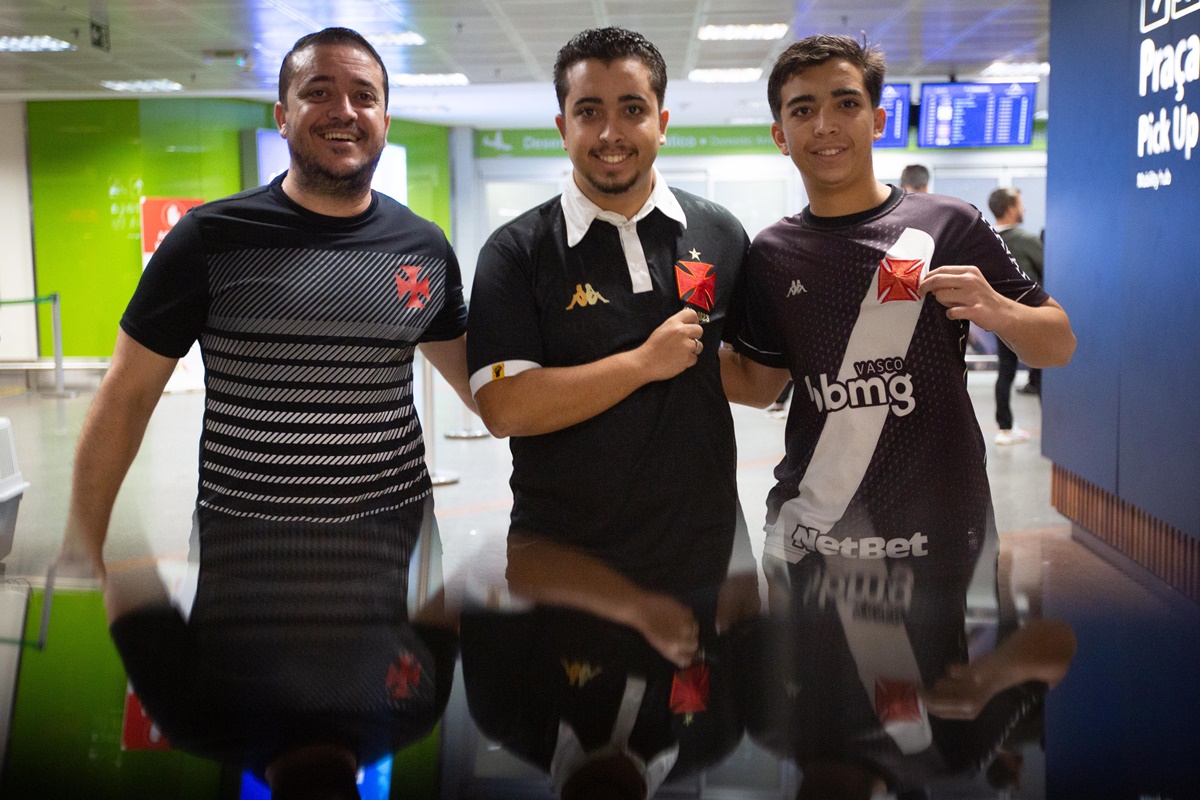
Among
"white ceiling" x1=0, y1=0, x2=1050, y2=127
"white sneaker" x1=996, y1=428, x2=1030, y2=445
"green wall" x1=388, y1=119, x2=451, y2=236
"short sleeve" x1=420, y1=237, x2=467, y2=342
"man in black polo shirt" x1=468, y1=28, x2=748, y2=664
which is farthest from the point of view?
"green wall" x1=388, y1=119, x2=451, y2=236

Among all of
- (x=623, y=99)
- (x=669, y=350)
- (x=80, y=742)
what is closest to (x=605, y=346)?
(x=669, y=350)

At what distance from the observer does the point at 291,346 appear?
5.47ft

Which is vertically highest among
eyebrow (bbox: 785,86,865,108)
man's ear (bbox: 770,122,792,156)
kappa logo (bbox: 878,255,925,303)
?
eyebrow (bbox: 785,86,865,108)

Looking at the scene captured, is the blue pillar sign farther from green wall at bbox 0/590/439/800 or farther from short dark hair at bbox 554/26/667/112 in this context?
green wall at bbox 0/590/439/800

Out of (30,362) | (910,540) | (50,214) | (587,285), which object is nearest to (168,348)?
(587,285)

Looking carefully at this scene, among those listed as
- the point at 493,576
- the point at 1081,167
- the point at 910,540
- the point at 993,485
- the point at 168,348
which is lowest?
the point at 993,485

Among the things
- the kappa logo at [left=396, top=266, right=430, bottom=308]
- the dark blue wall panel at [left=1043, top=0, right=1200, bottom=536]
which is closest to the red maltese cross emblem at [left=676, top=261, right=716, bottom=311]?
the kappa logo at [left=396, top=266, right=430, bottom=308]

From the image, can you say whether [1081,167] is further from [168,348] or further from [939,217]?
[168,348]

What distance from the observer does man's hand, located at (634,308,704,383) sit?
1442 mm

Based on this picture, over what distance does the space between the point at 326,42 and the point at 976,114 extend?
351 inches

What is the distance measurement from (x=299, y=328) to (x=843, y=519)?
36.8 inches

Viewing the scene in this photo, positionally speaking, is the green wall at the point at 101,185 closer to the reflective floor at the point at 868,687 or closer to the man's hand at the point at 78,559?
the man's hand at the point at 78,559

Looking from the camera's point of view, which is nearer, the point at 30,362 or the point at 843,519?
the point at 843,519

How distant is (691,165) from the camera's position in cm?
1505
